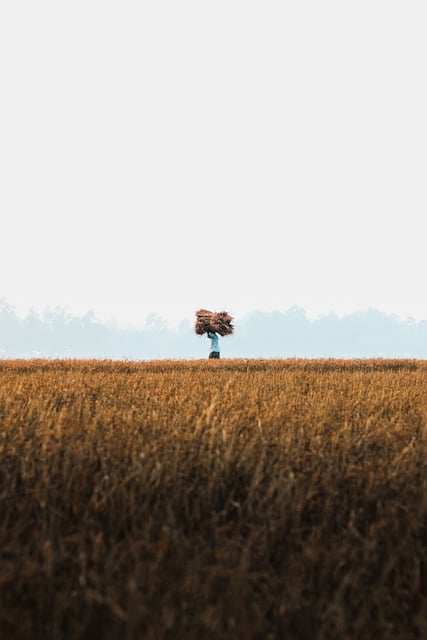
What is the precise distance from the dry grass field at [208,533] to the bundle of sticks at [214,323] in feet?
62.9

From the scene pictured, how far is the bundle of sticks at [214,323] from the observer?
24.8 m

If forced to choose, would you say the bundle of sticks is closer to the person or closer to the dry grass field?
the person

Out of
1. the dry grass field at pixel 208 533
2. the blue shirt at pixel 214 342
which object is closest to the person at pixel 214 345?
the blue shirt at pixel 214 342

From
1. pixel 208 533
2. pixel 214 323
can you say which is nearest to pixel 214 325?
pixel 214 323

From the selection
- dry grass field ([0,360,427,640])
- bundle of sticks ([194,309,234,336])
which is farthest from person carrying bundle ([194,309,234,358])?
dry grass field ([0,360,427,640])

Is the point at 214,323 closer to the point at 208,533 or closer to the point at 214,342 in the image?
the point at 214,342

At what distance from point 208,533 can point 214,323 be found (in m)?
21.5

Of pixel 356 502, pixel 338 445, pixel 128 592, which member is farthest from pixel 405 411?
pixel 128 592

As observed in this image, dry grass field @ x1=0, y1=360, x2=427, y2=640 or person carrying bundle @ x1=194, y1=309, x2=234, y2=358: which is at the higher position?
person carrying bundle @ x1=194, y1=309, x2=234, y2=358

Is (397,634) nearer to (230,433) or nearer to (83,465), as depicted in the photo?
(83,465)

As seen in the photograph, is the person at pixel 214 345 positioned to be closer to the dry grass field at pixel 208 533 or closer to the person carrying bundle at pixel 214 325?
the person carrying bundle at pixel 214 325

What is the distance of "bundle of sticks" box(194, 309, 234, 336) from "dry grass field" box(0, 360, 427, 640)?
19183 mm

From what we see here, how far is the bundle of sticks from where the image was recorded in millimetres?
24766

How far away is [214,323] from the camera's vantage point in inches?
974
